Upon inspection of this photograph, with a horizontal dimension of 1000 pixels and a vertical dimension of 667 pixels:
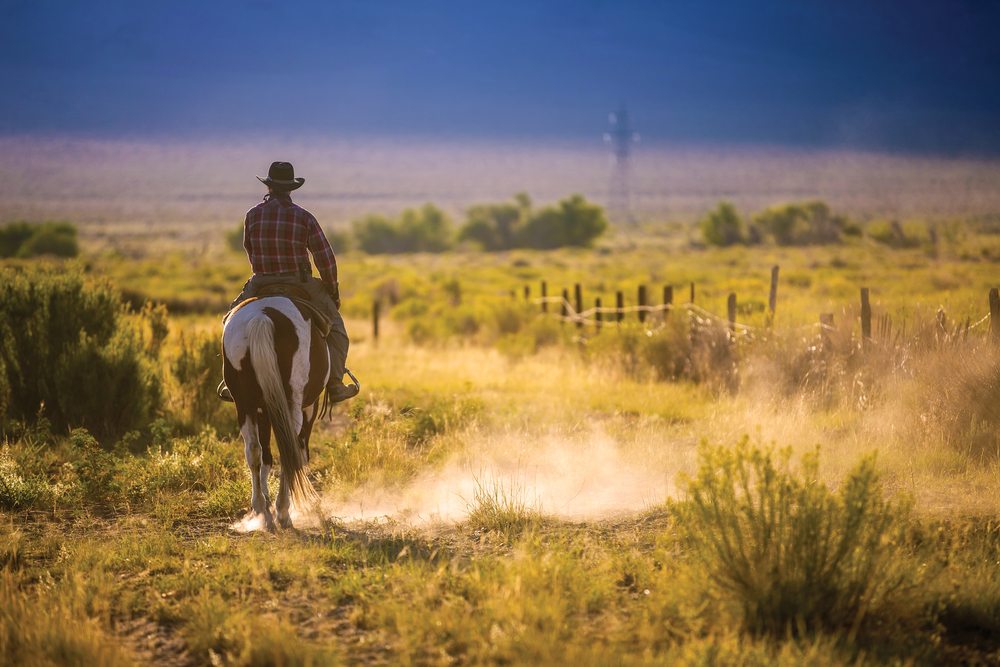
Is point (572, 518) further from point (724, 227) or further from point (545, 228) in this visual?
point (545, 228)

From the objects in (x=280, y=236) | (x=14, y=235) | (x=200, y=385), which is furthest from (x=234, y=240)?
(x=280, y=236)

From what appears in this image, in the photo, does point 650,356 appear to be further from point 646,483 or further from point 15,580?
point 15,580

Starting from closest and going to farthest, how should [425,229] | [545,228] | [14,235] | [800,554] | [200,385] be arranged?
[800,554] < [200,385] < [14,235] < [545,228] < [425,229]

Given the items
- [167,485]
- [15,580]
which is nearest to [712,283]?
[167,485]

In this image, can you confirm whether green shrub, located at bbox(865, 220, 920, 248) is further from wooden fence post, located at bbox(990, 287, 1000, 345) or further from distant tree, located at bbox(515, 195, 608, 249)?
wooden fence post, located at bbox(990, 287, 1000, 345)

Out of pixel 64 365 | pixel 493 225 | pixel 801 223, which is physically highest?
pixel 493 225

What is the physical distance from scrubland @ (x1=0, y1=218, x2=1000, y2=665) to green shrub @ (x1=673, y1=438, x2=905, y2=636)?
0.05 ft

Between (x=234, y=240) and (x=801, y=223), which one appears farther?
(x=234, y=240)

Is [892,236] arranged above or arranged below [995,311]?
above

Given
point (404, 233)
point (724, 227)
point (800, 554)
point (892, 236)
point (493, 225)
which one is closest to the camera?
point (800, 554)

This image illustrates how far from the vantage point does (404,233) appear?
89.4 meters

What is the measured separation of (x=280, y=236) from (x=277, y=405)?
1465mm

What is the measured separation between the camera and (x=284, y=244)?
7.14 m

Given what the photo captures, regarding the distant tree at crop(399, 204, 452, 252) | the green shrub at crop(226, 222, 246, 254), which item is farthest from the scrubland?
the distant tree at crop(399, 204, 452, 252)
